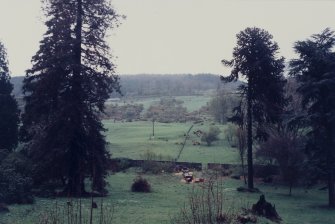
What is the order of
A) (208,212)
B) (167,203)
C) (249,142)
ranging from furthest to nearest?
1. (249,142)
2. (167,203)
3. (208,212)

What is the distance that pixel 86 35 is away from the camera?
30172 mm

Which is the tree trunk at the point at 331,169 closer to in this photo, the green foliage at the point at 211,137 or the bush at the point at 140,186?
the bush at the point at 140,186

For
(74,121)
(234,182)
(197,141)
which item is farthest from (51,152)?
(197,141)

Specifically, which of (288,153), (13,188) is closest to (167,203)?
(13,188)

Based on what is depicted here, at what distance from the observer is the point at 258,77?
131 ft

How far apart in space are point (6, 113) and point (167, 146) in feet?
94.8

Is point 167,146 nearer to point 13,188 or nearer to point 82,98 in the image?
point 82,98

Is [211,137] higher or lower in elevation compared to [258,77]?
lower

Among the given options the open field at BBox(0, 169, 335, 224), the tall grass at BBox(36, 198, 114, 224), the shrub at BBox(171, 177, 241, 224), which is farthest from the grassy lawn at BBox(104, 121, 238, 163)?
the shrub at BBox(171, 177, 241, 224)

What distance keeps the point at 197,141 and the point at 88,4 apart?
47.0 m

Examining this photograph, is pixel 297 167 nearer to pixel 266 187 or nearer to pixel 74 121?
pixel 266 187

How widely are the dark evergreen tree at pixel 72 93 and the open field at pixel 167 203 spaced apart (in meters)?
3.07

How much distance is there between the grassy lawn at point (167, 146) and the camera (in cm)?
6059

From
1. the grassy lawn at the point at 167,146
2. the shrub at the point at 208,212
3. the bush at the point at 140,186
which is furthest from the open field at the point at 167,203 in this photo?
the grassy lawn at the point at 167,146
